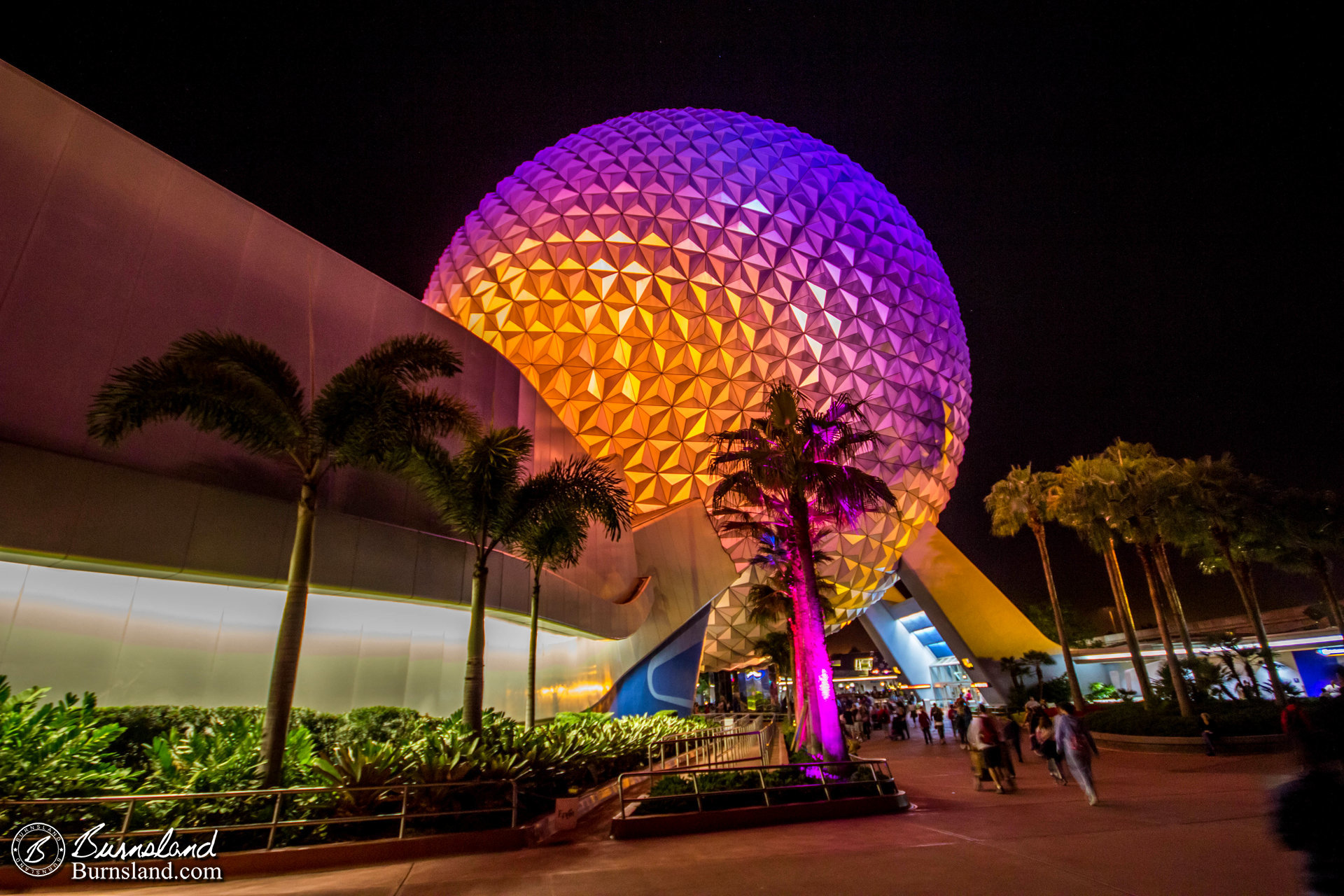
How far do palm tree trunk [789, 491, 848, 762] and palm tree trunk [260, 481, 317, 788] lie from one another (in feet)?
27.6

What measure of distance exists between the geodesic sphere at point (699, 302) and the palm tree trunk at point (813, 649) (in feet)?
33.7

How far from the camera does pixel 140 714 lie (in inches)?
351

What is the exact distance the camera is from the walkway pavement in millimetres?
5188

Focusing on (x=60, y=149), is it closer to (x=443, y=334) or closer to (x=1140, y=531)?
(x=443, y=334)

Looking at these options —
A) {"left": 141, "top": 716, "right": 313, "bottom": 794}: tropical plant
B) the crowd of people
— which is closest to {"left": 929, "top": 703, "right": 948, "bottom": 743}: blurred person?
the crowd of people

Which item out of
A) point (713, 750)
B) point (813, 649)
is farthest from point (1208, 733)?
point (713, 750)

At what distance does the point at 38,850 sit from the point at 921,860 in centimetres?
830

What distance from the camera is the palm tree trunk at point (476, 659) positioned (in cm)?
991

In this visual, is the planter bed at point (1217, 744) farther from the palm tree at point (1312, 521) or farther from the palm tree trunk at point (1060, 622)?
the palm tree at point (1312, 521)

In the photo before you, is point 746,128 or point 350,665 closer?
point 350,665

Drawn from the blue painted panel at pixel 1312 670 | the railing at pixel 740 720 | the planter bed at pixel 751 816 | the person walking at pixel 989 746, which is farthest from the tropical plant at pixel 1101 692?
the planter bed at pixel 751 816

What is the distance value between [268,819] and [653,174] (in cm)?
2397

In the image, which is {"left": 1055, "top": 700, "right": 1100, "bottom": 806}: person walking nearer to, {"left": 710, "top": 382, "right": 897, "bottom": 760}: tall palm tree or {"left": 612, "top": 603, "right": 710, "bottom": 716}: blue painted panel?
{"left": 710, "top": 382, "right": 897, "bottom": 760}: tall palm tree

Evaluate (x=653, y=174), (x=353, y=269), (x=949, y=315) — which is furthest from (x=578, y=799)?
(x=949, y=315)
